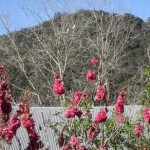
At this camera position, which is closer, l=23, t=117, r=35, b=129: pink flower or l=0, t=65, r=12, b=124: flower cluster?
l=0, t=65, r=12, b=124: flower cluster

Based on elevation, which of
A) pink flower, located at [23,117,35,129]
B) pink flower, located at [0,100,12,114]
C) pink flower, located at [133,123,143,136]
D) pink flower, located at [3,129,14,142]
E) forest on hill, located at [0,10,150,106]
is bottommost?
pink flower, located at [133,123,143,136]

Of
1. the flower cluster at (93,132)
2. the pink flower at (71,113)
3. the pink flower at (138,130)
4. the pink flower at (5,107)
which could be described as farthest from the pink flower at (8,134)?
the pink flower at (138,130)

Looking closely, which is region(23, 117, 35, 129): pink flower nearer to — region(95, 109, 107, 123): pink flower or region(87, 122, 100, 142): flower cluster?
region(95, 109, 107, 123): pink flower

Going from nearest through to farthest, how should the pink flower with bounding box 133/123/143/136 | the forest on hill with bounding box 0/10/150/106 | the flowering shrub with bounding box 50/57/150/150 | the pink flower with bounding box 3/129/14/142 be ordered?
the pink flower with bounding box 3/129/14/142
the flowering shrub with bounding box 50/57/150/150
the pink flower with bounding box 133/123/143/136
the forest on hill with bounding box 0/10/150/106

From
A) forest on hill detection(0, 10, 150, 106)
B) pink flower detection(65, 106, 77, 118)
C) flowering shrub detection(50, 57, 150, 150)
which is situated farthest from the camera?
forest on hill detection(0, 10, 150, 106)

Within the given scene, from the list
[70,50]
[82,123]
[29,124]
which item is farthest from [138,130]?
[70,50]

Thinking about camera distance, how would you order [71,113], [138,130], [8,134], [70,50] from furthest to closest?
[70,50]
[138,130]
[71,113]
[8,134]

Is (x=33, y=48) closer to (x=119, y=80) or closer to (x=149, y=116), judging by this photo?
(x=119, y=80)

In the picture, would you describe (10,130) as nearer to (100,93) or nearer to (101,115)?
(101,115)

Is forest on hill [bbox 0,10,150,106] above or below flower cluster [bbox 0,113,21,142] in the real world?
above

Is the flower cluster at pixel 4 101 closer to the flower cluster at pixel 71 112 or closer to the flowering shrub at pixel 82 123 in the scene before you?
the flowering shrub at pixel 82 123

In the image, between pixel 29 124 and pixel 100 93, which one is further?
pixel 100 93

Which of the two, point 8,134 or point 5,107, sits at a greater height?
point 5,107

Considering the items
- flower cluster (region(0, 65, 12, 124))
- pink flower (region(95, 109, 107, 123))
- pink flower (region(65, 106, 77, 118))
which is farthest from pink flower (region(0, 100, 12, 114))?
pink flower (region(95, 109, 107, 123))
